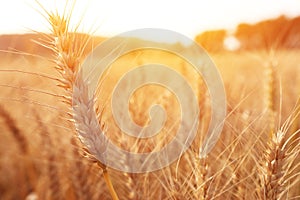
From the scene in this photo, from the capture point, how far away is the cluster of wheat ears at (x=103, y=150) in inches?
35.8

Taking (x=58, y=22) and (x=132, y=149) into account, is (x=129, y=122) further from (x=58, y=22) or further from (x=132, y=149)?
(x=58, y=22)

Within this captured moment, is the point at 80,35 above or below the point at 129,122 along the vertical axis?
above

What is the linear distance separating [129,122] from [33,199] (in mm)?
624

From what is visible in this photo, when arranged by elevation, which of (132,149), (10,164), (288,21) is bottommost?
(10,164)

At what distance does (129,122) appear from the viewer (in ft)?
4.77

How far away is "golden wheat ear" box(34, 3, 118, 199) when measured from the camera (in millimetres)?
895

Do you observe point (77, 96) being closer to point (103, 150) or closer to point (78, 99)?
point (78, 99)

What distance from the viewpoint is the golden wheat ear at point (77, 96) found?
895 mm

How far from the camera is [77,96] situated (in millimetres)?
892

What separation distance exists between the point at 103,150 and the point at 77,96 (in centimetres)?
12

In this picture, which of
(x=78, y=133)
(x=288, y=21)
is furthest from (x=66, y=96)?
(x=288, y=21)

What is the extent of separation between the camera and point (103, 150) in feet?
3.00

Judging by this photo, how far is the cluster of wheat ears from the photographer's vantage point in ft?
2.98

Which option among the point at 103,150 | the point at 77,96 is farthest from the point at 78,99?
the point at 103,150
